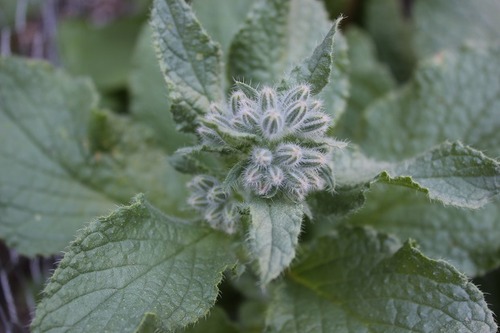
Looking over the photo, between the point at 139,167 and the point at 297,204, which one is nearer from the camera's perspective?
the point at 297,204

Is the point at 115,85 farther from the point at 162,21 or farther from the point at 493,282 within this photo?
the point at 493,282

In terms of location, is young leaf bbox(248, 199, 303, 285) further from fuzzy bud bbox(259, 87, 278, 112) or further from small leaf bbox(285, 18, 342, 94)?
small leaf bbox(285, 18, 342, 94)

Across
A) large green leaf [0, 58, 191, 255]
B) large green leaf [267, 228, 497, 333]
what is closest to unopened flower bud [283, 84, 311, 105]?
large green leaf [267, 228, 497, 333]

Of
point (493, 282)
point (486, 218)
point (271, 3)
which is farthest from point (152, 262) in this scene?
point (493, 282)

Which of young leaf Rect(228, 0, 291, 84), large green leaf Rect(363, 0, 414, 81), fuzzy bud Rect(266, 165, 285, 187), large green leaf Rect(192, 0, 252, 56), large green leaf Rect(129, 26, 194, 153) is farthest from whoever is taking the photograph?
large green leaf Rect(363, 0, 414, 81)

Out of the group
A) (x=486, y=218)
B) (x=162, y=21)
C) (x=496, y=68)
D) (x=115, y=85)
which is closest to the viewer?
(x=162, y=21)

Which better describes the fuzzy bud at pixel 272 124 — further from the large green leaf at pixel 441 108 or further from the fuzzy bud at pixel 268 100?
the large green leaf at pixel 441 108
